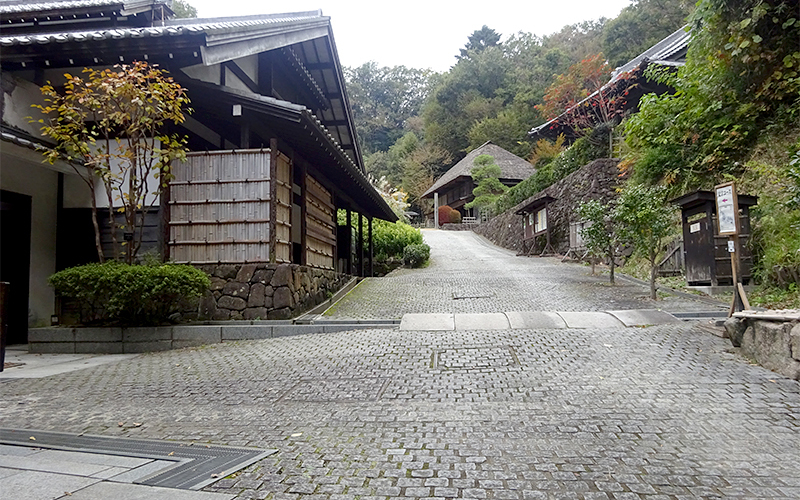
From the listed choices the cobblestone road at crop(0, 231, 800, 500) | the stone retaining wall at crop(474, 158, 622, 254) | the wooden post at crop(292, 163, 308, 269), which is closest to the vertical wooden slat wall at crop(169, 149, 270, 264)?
the wooden post at crop(292, 163, 308, 269)

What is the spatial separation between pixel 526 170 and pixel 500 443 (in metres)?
33.6

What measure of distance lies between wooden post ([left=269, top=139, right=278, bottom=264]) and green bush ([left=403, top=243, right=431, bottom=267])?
1085 centimetres

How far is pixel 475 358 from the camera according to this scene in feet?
19.1

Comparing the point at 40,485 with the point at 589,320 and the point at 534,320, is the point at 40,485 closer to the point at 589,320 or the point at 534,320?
the point at 534,320

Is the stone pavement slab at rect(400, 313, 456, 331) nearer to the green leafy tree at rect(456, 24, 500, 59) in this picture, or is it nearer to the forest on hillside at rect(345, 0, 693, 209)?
the forest on hillside at rect(345, 0, 693, 209)

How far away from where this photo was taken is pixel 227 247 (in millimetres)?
8508

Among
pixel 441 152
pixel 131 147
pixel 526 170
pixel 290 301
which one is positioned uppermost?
pixel 441 152

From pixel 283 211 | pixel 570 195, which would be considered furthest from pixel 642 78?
pixel 283 211

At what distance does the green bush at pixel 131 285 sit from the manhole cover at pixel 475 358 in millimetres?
3981

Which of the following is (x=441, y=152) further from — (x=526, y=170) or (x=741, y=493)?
(x=741, y=493)

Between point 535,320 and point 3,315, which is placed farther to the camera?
point 535,320

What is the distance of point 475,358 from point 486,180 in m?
28.2

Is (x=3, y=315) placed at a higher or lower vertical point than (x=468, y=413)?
higher

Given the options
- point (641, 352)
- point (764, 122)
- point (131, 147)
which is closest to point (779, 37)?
point (764, 122)
